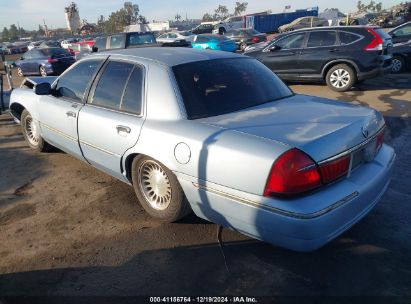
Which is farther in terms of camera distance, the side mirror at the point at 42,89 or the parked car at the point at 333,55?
the parked car at the point at 333,55

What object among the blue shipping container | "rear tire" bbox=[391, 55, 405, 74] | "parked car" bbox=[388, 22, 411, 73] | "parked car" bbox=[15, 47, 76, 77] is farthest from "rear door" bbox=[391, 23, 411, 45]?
the blue shipping container

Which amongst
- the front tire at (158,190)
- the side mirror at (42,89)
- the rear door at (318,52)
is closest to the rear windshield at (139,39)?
the rear door at (318,52)

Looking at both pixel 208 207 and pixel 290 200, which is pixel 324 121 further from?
pixel 208 207

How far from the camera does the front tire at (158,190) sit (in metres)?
3.18

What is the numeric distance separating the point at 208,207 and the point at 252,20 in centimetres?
3936

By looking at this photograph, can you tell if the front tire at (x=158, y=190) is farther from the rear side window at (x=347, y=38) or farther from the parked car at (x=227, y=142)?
the rear side window at (x=347, y=38)

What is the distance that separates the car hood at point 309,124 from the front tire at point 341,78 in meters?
6.45

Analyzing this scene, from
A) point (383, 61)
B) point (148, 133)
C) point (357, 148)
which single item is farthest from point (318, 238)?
point (383, 61)

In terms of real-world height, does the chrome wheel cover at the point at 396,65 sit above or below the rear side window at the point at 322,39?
below

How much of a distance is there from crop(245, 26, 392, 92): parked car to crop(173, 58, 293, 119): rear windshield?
6.15 m

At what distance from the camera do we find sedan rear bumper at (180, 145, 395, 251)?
7.97 ft

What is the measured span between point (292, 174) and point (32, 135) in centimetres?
468

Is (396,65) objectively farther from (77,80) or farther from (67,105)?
(67,105)

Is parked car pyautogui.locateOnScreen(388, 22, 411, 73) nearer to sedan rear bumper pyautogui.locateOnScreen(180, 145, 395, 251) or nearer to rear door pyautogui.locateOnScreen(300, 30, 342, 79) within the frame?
rear door pyautogui.locateOnScreen(300, 30, 342, 79)
